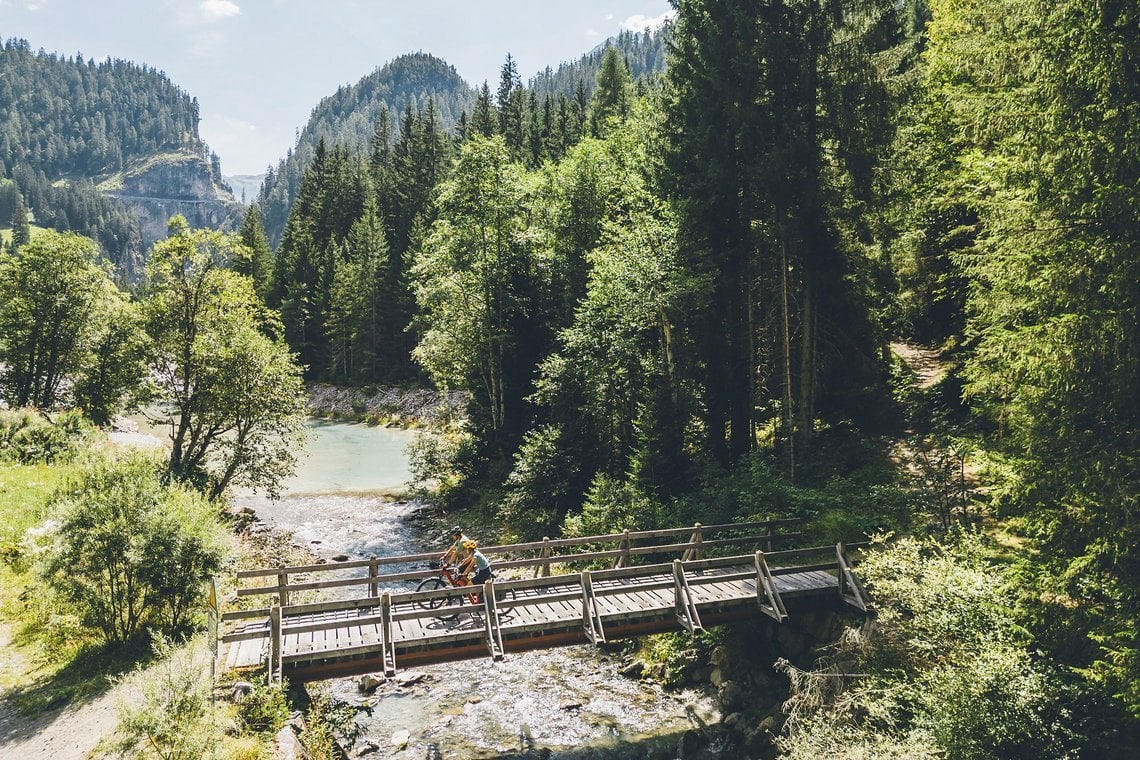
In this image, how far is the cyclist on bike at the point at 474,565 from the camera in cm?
1368

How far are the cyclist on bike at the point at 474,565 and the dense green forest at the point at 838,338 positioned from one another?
654 cm

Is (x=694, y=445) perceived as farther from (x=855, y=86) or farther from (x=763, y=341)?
(x=855, y=86)

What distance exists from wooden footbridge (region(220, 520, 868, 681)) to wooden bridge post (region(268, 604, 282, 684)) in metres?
0.02

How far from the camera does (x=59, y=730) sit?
10.6 meters

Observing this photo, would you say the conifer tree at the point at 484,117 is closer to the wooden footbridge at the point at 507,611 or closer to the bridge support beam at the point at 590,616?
the wooden footbridge at the point at 507,611

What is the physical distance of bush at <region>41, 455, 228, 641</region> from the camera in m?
12.5

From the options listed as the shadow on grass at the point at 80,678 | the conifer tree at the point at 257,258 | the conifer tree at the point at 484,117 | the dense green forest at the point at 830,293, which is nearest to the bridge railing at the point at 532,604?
the shadow on grass at the point at 80,678

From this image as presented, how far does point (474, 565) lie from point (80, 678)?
7.74 metres

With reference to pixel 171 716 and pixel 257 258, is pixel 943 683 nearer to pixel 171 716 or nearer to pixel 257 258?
pixel 171 716

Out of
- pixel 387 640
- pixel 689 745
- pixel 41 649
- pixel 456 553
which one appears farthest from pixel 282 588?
pixel 689 745

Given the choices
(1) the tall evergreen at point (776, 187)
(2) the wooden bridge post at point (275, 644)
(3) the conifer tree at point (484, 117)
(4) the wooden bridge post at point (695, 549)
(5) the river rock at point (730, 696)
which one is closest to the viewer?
(2) the wooden bridge post at point (275, 644)

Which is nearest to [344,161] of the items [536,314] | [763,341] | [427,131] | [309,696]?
[427,131]

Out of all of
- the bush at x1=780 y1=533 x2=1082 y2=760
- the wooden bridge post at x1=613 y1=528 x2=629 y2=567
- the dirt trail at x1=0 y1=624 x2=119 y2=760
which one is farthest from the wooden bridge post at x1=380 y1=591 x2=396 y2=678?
the bush at x1=780 y1=533 x2=1082 y2=760

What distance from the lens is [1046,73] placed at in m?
10.0
